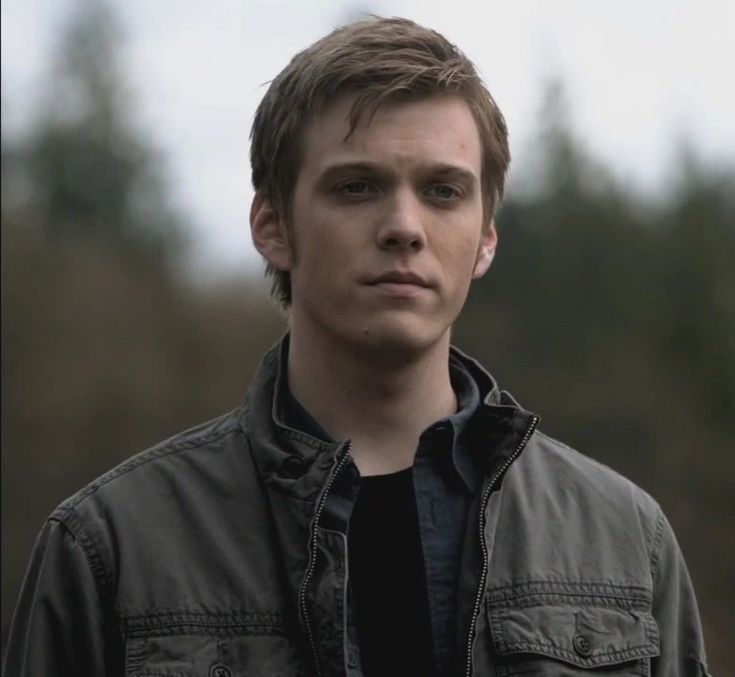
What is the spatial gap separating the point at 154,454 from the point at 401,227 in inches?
26.6

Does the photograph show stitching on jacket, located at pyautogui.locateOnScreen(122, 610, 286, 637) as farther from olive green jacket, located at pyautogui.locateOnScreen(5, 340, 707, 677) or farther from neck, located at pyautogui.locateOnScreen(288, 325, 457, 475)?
neck, located at pyautogui.locateOnScreen(288, 325, 457, 475)

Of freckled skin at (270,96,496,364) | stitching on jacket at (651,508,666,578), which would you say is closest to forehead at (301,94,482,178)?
freckled skin at (270,96,496,364)

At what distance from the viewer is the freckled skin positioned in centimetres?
283

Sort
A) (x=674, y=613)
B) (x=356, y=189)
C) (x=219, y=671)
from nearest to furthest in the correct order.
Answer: (x=219, y=671), (x=356, y=189), (x=674, y=613)

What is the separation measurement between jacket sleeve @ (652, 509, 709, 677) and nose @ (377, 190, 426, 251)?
824mm

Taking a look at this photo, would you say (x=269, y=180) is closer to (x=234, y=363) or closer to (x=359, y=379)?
(x=359, y=379)

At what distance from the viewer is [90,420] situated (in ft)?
68.4

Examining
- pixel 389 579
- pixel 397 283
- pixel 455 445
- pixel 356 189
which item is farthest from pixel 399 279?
pixel 389 579

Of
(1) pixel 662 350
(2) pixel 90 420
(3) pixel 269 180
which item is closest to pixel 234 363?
(2) pixel 90 420

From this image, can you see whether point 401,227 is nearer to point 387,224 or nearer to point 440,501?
point 387,224

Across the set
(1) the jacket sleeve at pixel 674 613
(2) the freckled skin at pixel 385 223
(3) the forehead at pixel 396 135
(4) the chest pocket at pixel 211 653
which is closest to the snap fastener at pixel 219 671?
(4) the chest pocket at pixel 211 653

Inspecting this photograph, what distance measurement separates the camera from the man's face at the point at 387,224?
9.27ft

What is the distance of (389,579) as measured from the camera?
278 cm

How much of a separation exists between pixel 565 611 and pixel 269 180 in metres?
1.09
